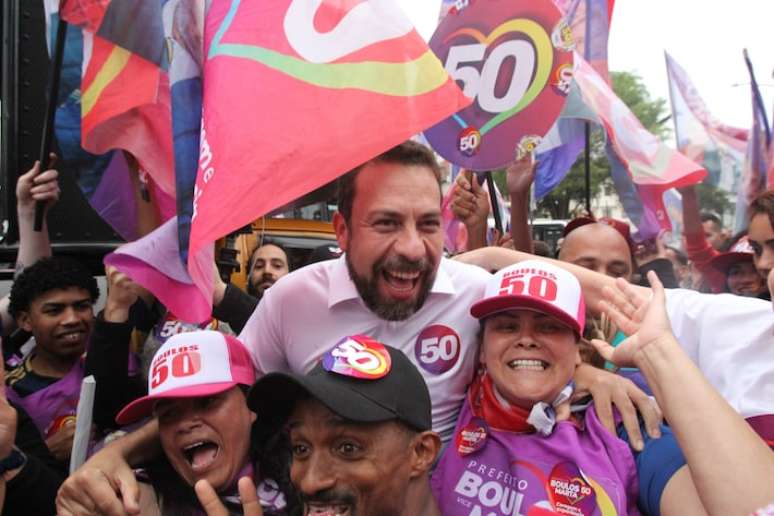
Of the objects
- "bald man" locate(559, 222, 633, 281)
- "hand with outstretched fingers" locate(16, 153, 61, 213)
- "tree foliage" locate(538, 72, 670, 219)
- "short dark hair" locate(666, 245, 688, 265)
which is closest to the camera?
"hand with outstretched fingers" locate(16, 153, 61, 213)

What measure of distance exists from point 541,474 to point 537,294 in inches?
20.3

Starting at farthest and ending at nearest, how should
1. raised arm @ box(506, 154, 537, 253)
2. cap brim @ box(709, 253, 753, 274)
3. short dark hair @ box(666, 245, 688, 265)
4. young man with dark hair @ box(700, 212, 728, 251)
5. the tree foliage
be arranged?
the tree foliage < young man with dark hair @ box(700, 212, 728, 251) < short dark hair @ box(666, 245, 688, 265) < cap brim @ box(709, 253, 753, 274) < raised arm @ box(506, 154, 537, 253)

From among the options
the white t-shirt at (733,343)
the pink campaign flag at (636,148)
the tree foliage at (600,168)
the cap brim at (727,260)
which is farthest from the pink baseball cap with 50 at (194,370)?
the tree foliage at (600,168)

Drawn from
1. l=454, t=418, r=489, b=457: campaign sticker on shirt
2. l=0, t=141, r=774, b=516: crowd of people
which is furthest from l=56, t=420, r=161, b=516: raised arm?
l=454, t=418, r=489, b=457: campaign sticker on shirt

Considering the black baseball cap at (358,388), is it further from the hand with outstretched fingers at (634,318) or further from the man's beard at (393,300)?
the hand with outstretched fingers at (634,318)

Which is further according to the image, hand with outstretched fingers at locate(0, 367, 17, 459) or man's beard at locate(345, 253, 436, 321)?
man's beard at locate(345, 253, 436, 321)

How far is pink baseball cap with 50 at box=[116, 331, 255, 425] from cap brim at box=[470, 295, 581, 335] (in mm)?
829

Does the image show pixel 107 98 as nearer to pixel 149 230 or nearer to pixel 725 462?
pixel 149 230

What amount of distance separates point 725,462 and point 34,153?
11.4 feet

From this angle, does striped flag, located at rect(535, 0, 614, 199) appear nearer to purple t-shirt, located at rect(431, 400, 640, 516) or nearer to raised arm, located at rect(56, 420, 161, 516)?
purple t-shirt, located at rect(431, 400, 640, 516)

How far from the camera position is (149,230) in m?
3.33

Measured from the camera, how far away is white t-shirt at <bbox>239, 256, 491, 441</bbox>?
248cm

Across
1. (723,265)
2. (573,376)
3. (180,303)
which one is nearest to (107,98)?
(180,303)

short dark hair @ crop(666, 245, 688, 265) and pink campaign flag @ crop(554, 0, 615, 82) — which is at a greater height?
pink campaign flag @ crop(554, 0, 615, 82)
